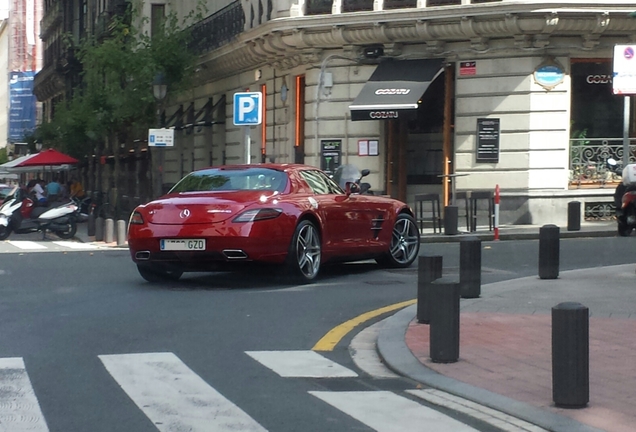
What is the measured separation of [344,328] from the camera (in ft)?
32.2

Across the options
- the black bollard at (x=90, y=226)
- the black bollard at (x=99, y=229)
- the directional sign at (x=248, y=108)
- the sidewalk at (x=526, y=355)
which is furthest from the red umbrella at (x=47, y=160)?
the sidewalk at (x=526, y=355)

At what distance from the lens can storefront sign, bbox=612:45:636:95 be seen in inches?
695

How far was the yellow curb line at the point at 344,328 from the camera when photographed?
29.1 ft

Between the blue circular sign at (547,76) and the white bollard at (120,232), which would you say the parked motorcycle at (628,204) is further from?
the white bollard at (120,232)

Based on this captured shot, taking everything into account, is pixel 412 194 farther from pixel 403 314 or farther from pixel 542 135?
pixel 403 314

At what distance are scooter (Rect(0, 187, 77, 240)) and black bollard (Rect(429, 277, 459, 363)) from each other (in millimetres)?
19651

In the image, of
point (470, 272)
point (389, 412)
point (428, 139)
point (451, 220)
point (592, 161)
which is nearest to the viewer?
point (389, 412)

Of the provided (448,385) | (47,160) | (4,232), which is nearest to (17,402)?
(448,385)

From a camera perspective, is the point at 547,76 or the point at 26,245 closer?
the point at 26,245

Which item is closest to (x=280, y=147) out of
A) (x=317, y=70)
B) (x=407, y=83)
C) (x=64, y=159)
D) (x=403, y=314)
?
(x=317, y=70)

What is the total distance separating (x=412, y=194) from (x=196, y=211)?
15840 mm

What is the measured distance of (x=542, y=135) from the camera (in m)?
24.9

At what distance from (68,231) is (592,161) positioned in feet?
40.1

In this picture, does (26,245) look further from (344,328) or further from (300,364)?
(300,364)
